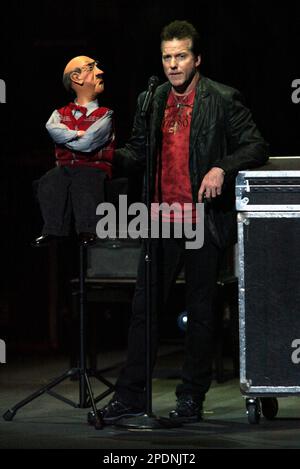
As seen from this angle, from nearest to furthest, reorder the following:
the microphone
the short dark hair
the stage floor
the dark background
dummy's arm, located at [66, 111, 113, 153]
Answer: the stage floor < the microphone < dummy's arm, located at [66, 111, 113, 153] < the short dark hair < the dark background

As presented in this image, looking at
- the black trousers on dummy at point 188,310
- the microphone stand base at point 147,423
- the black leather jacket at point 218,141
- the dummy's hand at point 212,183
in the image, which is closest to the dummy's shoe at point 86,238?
the black trousers on dummy at point 188,310

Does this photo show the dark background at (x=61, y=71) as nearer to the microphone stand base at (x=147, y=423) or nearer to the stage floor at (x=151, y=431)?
the stage floor at (x=151, y=431)

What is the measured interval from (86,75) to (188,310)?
113cm

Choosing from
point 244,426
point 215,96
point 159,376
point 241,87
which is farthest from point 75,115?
point 241,87

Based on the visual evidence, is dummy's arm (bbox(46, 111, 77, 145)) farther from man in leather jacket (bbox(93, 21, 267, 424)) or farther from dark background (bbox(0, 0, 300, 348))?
dark background (bbox(0, 0, 300, 348))

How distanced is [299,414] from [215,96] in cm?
151

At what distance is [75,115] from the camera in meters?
5.75

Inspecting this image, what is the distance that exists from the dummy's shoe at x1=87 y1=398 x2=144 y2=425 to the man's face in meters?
1.43

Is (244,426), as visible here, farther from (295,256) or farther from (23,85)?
(23,85)

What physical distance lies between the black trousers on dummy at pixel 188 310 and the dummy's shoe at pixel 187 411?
0.03 metres

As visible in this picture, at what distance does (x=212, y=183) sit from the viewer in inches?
219

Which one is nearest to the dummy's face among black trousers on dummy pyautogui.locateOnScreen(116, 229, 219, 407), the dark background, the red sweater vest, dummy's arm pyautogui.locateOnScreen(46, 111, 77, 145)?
the red sweater vest

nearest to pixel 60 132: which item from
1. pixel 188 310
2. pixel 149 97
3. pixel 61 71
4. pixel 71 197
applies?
pixel 71 197

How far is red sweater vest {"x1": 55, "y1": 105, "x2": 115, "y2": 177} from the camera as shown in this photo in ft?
18.7
